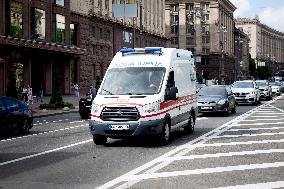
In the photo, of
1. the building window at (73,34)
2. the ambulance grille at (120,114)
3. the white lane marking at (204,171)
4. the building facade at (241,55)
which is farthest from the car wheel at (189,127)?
the building facade at (241,55)

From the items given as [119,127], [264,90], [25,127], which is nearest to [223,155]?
[119,127]

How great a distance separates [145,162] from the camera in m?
11.3

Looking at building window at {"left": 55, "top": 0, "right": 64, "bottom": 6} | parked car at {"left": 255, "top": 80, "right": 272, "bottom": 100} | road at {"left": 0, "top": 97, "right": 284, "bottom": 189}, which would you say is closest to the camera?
road at {"left": 0, "top": 97, "right": 284, "bottom": 189}

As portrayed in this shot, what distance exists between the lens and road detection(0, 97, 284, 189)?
29.9 ft

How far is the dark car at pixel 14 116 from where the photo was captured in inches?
693

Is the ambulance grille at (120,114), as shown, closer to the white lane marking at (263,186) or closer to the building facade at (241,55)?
the white lane marking at (263,186)

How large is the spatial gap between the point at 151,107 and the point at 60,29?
42.2 m

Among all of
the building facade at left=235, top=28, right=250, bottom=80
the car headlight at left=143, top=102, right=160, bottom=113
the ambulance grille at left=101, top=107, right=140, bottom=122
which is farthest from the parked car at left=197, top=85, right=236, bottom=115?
the building facade at left=235, top=28, right=250, bottom=80

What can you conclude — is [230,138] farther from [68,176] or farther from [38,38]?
[38,38]

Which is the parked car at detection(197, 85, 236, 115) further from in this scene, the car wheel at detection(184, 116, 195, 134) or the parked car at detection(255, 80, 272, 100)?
the parked car at detection(255, 80, 272, 100)

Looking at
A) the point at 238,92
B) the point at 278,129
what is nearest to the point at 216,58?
the point at 238,92

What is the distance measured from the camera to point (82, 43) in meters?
59.3

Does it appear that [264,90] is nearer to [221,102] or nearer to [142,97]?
[221,102]

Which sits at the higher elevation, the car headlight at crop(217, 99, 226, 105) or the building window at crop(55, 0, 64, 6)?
the building window at crop(55, 0, 64, 6)
